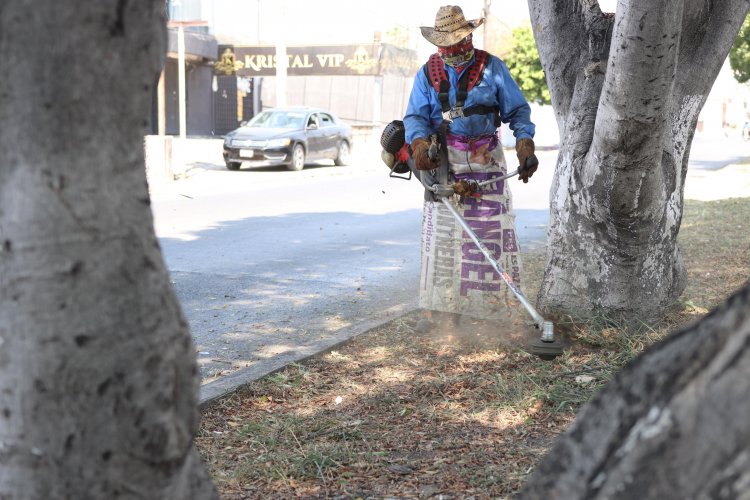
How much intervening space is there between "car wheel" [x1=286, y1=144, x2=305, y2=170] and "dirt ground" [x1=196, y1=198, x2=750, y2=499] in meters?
15.8

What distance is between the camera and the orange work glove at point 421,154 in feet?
17.3

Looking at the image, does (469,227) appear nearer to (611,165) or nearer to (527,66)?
(611,165)

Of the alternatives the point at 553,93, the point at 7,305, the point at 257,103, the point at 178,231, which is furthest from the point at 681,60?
the point at 257,103

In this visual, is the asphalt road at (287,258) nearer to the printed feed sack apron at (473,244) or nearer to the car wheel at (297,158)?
the printed feed sack apron at (473,244)

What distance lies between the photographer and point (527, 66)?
38125mm

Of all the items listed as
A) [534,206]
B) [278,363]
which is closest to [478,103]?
[278,363]

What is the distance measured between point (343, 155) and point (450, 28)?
19.1 metres

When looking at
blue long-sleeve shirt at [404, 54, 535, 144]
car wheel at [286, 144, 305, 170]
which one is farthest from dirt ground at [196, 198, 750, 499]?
car wheel at [286, 144, 305, 170]

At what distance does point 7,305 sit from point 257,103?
38061 mm

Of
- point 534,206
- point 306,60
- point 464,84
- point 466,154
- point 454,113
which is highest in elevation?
point 306,60

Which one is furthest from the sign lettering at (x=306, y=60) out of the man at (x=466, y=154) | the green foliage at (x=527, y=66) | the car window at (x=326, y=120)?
the man at (x=466, y=154)

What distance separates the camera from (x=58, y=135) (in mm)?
1750

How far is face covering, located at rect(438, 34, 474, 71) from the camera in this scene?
5.39 metres

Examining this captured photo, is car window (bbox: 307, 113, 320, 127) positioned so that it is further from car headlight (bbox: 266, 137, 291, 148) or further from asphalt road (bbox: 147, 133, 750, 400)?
asphalt road (bbox: 147, 133, 750, 400)
